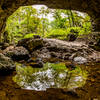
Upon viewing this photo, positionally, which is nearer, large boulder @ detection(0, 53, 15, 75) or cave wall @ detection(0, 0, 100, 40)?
large boulder @ detection(0, 53, 15, 75)

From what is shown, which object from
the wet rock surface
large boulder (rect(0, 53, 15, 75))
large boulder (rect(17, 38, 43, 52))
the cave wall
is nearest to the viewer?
large boulder (rect(0, 53, 15, 75))

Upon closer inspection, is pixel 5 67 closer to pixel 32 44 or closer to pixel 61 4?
pixel 32 44

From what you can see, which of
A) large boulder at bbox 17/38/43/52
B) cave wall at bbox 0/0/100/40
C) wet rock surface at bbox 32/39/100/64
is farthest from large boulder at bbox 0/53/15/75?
large boulder at bbox 17/38/43/52

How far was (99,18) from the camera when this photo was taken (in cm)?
901

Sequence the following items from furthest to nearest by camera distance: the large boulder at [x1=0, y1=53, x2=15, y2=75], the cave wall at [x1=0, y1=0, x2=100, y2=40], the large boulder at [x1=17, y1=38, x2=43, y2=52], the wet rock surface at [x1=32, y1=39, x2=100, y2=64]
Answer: the large boulder at [x1=17, y1=38, x2=43, y2=52]
the wet rock surface at [x1=32, y1=39, x2=100, y2=64]
the cave wall at [x1=0, y1=0, x2=100, y2=40]
the large boulder at [x1=0, y1=53, x2=15, y2=75]

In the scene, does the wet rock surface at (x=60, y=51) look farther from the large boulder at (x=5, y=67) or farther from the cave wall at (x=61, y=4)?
the large boulder at (x=5, y=67)

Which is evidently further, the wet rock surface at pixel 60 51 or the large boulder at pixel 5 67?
the wet rock surface at pixel 60 51

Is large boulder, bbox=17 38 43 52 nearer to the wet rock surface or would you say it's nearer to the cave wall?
the wet rock surface

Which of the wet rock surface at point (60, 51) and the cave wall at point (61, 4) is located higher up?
the cave wall at point (61, 4)

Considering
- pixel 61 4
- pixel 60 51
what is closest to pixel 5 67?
pixel 60 51

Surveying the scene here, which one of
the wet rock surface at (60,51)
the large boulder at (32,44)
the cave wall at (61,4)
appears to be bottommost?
the wet rock surface at (60,51)

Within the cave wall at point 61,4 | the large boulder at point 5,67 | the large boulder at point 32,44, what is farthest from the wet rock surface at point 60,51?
the large boulder at point 5,67

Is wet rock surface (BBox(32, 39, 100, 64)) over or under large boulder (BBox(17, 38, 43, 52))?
under

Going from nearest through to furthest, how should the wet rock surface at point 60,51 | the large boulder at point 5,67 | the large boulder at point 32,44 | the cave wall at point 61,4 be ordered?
the large boulder at point 5,67
the cave wall at point 61,4
the wet rock surface at point 60,51
the large boulder at point 32,44
